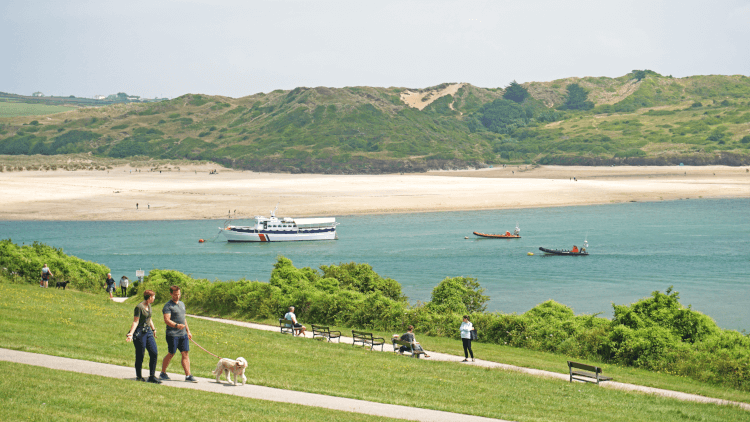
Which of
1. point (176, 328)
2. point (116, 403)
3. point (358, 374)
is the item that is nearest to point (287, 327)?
point (358, 374)

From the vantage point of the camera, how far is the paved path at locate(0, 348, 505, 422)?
12703 mm

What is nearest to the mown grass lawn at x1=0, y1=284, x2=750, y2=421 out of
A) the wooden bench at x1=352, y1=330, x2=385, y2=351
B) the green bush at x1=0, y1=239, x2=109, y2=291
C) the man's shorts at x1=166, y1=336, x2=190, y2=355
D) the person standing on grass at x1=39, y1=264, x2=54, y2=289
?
the wooden bench at x1=352, y1=330, x2=385, y2=351

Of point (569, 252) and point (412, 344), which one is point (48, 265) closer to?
point (412, 344)

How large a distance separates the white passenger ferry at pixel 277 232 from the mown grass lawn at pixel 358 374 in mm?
51675

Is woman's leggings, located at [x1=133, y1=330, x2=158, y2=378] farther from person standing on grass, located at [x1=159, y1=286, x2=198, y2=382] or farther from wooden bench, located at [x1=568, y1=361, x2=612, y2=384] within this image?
wooden bench, located at [x1=568, y1=361, x2=612, y2=384]

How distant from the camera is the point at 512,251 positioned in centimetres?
6625

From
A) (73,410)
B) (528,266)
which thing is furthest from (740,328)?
(73,410)

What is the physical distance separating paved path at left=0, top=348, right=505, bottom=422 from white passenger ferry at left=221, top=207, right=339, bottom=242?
59.8 meters

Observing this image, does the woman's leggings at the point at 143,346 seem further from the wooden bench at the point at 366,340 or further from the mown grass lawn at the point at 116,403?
the wooden bench at the point at 366,340

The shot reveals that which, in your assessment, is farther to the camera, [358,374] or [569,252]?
[569,252]

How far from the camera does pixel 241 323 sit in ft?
91.5

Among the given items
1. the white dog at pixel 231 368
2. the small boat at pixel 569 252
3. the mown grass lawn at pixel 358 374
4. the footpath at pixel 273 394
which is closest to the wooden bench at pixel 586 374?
the mown grass lawn at pixel 358 374

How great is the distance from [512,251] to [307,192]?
1929 inches

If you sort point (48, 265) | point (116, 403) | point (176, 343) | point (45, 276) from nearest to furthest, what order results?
point (116, 403)
point (176, 343)
point (45, 276)
point (48, 265)
